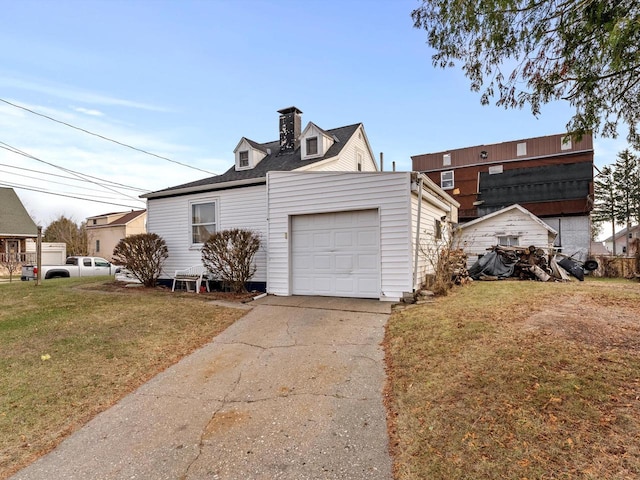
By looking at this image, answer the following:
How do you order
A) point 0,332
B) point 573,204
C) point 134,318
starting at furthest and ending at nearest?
point 573,204, point 134,318, point 0,332

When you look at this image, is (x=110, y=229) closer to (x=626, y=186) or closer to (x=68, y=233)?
(x=68, y=233)

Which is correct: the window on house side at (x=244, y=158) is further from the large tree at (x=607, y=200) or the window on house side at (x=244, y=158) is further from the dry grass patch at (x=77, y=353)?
the large tree at (x=607, y=200)

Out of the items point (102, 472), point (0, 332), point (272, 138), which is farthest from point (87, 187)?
point (102, 472)

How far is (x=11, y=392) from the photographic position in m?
3.88

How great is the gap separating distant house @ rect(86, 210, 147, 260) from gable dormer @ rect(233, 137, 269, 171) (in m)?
21.8

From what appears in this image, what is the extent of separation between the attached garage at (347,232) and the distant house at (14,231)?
2267cm

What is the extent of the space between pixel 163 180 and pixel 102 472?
2666 centimetres

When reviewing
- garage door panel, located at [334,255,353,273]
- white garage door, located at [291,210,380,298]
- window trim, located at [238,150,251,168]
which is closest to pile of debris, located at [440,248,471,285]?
white garage door, located at [291,210,380,298]

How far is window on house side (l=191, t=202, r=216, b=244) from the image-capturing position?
1095 centimetres

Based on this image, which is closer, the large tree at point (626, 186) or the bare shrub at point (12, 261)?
the bare shrub at point (12, 261)

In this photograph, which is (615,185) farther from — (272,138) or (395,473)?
(395,473)

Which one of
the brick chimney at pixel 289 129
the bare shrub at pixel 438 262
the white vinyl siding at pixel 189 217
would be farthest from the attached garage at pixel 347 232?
the brick chimney at pixel 289 129

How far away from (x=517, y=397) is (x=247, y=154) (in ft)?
42.6

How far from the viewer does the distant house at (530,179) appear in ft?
61.8
